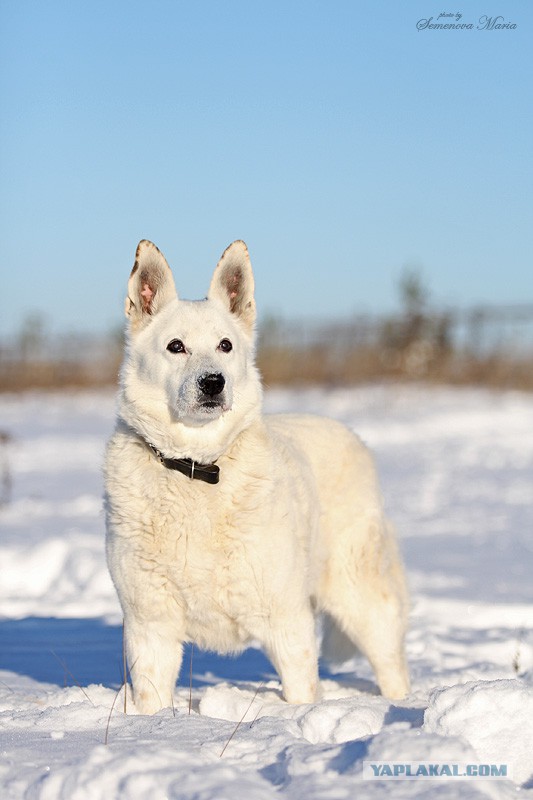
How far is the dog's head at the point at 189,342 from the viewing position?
3.90 metres

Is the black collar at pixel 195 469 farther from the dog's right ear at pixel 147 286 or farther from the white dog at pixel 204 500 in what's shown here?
the dog's right ear at pixel 147 286

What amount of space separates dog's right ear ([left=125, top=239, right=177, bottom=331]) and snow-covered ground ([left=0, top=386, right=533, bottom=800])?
1.60 metres

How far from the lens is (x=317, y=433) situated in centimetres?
478

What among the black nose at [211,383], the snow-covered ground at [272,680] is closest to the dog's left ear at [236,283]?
the black nose at [211,383]

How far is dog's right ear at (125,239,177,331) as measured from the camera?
4211 millimetres

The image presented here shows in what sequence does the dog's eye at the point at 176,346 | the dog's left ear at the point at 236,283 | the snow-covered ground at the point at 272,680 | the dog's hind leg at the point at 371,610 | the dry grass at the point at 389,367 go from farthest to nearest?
the dry grass at the point at 389,367 → the dog's hind leg at the point at 371,610 → the dog's left ear at the point at 236,283 → the dog's eye at the point at 176,346 → the snow-covered ground at the point at 272,680

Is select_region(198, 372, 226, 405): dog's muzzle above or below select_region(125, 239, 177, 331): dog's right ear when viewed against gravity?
below

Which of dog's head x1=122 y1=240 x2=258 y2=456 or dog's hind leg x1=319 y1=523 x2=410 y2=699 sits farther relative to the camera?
dog's hind leg x1=319 y1=523 x2=410 y2=699

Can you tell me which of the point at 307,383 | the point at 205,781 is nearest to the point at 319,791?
the point at 205,781

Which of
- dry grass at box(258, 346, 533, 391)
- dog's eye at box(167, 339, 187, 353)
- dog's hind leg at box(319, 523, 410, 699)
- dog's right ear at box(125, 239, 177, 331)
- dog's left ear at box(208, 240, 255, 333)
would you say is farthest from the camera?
dry grass at box(258, 346, 533, 391)

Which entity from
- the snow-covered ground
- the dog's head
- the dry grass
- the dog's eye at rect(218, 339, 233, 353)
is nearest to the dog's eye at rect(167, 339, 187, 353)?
the dog's head

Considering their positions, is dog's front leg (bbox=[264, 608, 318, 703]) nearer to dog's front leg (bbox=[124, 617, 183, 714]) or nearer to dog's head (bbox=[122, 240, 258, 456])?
dog's front leg (bbox=[124, 617, 183, 714])

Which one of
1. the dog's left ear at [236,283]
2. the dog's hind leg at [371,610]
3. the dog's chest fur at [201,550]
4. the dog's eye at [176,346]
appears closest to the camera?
the dog's chest fur at [201,550]

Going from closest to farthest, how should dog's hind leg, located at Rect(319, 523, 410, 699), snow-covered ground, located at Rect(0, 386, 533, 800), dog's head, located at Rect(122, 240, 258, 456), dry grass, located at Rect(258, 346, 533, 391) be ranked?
snow-covered ground, located at Rect(0, 386, 533, 800) → dog's head, located at Rect(122, 240, 258, 456) → dog's hind leg, located at Rect(319, 523, 410, 699) → dry grass, located at Rect(258, 346, 533, 391)
